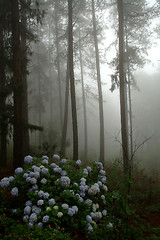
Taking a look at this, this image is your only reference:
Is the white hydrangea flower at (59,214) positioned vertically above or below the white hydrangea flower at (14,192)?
below

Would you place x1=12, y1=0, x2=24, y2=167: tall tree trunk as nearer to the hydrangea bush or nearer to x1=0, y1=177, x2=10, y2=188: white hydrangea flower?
the hydrangea bush

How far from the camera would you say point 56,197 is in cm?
421

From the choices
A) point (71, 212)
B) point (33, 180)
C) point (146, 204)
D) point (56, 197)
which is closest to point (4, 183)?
point (33, 180)

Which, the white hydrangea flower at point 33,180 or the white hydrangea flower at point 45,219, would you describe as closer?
the white hydrangea flower at point 45,219

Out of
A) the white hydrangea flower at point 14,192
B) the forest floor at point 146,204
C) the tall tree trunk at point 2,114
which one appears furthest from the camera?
the tall tree trunk at point 2,114

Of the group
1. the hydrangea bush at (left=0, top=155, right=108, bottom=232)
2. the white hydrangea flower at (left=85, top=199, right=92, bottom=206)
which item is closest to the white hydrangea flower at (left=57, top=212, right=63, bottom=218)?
the hydrangea bush at (left=0, top=155, right=108, bottom=232)

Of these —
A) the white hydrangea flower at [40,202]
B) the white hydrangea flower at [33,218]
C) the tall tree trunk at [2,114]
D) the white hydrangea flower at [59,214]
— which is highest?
the tall tree trunk at [2,114]

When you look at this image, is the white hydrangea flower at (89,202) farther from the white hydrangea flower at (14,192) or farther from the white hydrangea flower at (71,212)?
the white hydrangea flower at (14,192)

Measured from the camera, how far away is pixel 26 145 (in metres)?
10.6

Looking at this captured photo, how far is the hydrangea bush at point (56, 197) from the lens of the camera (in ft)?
13.0

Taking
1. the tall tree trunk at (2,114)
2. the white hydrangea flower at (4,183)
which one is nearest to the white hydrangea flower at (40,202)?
the white hydrangea flower at (4,183)

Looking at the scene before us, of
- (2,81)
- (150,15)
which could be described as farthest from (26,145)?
(150,15)

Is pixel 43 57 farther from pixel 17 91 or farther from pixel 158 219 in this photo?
pixel 158 219

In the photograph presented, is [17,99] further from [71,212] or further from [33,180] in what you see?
[71,212]
